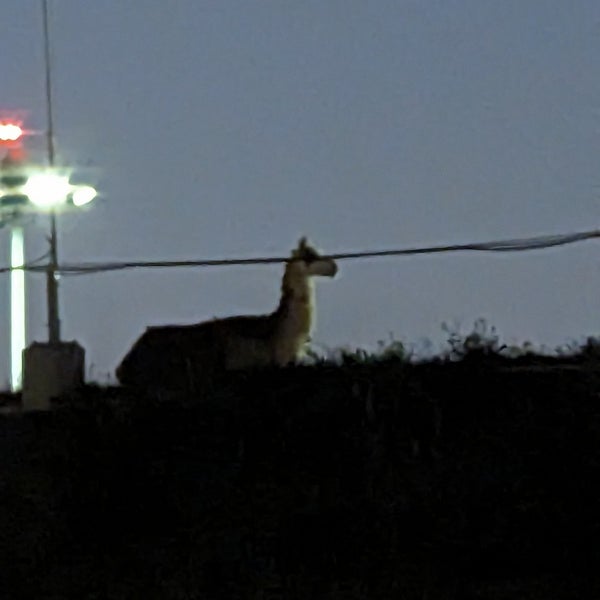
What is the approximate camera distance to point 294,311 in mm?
16406

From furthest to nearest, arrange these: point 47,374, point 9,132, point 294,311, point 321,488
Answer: point 9,132 → point 294,311 → point 47,374 → point 321,488

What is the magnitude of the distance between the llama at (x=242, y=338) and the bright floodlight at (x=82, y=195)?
58.9 inches

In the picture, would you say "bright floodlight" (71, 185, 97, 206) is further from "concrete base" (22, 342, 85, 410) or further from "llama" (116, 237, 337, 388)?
"concrete base" (22, 342, 85, 410)

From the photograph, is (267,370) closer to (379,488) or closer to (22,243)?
(379,488)

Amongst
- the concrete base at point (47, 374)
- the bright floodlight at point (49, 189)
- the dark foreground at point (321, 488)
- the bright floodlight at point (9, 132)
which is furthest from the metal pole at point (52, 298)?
the bright floodlight at point (9, 132)

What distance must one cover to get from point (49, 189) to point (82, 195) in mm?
491

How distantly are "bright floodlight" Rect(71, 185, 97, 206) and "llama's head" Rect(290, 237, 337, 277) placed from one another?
204 cm

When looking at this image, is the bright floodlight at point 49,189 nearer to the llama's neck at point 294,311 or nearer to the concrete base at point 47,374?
the llama's neck at point 294,311

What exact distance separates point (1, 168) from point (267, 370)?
34.5ft

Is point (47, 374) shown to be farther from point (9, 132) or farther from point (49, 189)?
point (9, 132)

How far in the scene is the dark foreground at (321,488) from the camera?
10.3 meters

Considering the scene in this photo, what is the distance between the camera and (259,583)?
10383 millimetres

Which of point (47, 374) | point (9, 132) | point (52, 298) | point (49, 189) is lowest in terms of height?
point (47, 374)

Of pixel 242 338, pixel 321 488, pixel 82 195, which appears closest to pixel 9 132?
pixel 82 195
